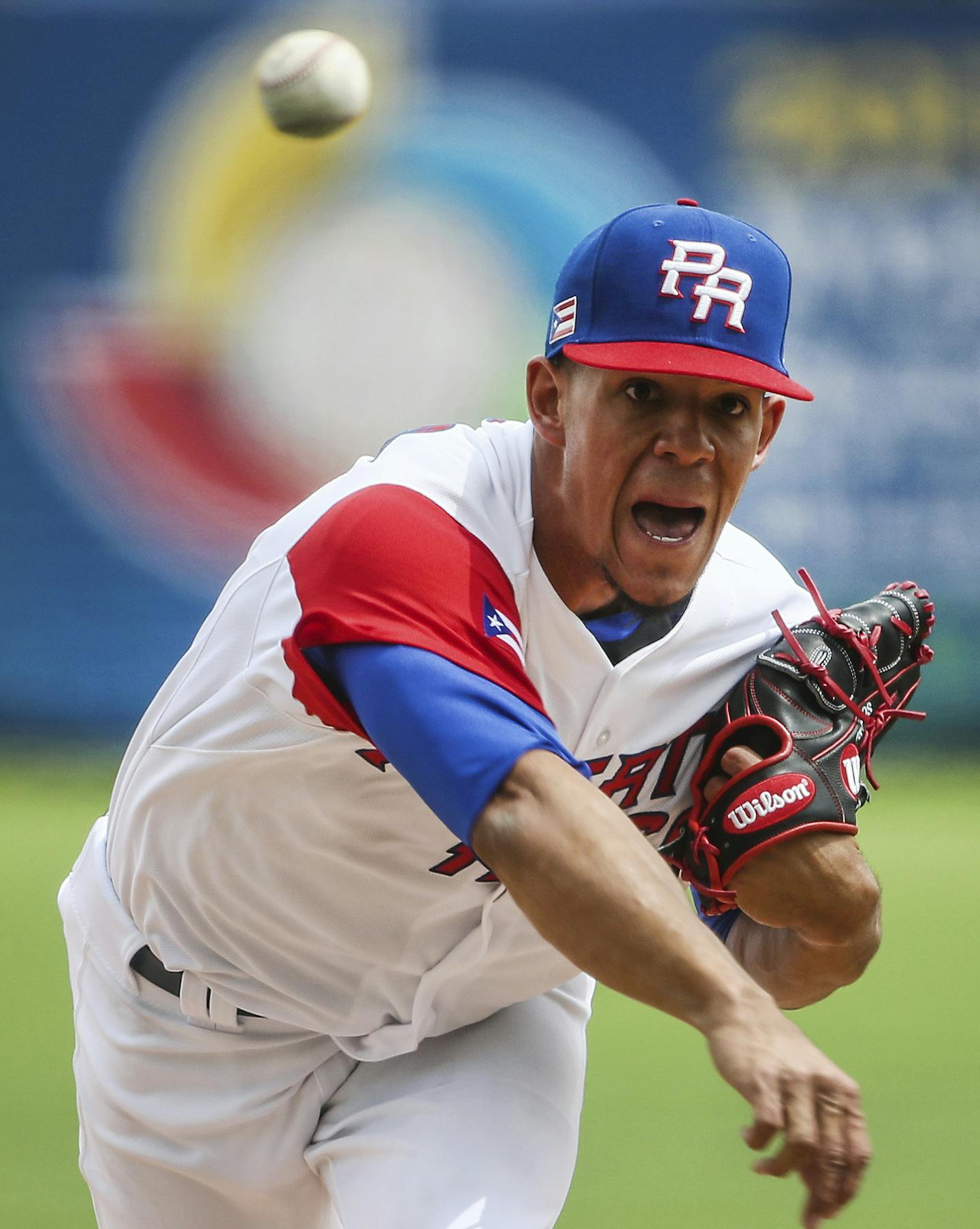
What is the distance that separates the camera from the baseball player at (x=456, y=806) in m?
1.96

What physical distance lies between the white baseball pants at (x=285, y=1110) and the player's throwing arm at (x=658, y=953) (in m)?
0.81

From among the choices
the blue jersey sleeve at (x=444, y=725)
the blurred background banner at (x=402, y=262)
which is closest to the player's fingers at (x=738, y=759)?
the blue jersey sleeve at (x=444, y=725)

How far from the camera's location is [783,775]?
2564 millimetres

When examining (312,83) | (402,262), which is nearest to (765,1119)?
(312,83)

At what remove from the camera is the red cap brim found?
2.23 m

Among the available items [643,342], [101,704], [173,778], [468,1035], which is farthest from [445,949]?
[101,704]

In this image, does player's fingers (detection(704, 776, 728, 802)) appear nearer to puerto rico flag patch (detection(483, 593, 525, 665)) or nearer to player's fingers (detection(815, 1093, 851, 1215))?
puerto rico flag patch (detection(483, 593, 525, 665))

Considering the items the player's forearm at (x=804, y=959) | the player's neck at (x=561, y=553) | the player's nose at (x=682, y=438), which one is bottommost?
the player's forearm at (x=804, y=959)

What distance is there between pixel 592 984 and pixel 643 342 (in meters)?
1.27

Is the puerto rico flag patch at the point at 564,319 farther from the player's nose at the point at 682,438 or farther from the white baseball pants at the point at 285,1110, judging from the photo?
the white baseball pants at the point at 285,1110

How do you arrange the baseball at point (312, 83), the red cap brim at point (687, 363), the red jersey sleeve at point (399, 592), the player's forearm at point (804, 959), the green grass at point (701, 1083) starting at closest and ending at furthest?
the red jersey sleeve at point (399, 592), the red cap brim at point (687, 363), the player's forearm at point (804, 959), the green grass at point (701, 1083), the baseball at point (312, 83)

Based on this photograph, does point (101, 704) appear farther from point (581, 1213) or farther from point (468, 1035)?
point (468, 1035)

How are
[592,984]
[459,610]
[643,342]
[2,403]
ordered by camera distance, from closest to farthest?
1. [459,610]
2. [643,342]
3. [592,984]
4. [2,403]

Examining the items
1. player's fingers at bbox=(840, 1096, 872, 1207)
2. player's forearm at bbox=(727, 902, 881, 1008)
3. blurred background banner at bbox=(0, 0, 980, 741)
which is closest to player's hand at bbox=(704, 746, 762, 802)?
player's forearm at bbox=(727, 902, 881, 1008)
